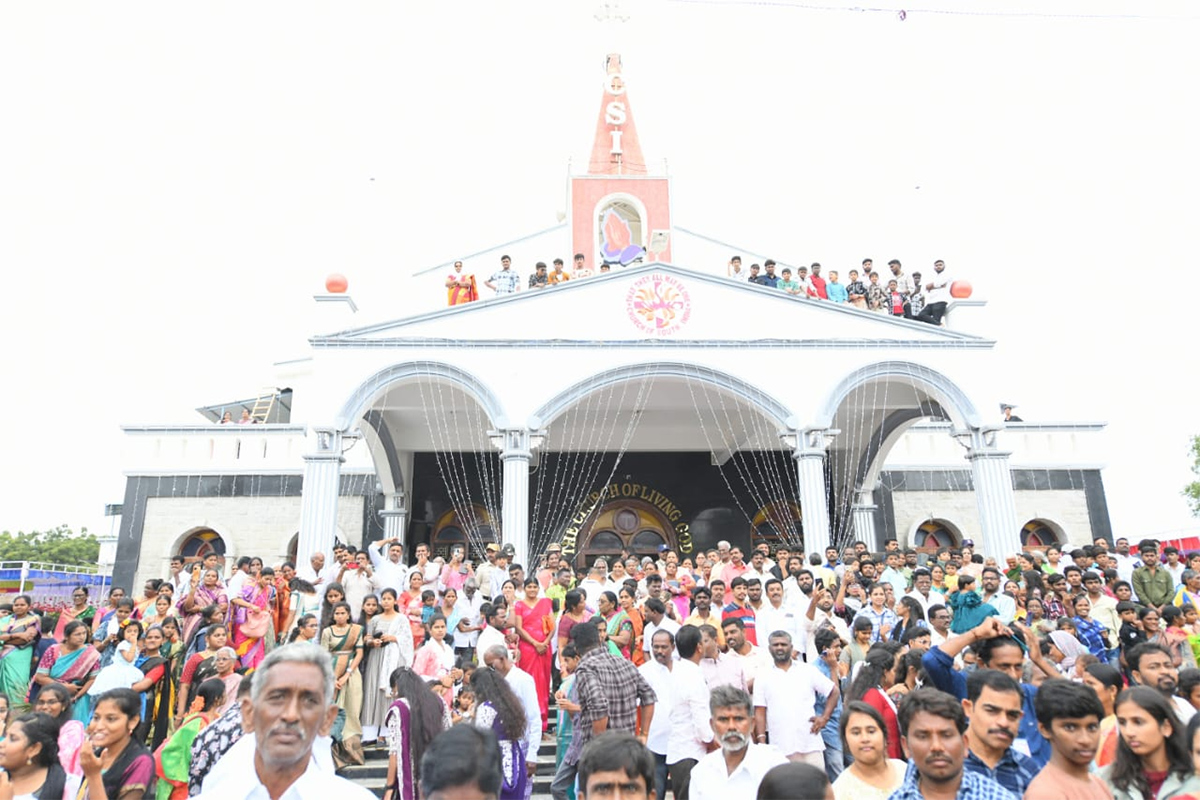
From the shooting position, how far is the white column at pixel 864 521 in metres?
17.5

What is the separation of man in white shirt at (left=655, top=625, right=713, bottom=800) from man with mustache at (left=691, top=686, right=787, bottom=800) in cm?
129

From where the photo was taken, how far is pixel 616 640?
746 centimetres

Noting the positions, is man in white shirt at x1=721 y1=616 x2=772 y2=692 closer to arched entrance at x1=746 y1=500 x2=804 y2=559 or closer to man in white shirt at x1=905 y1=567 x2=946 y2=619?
man in white shirt at x1=905 y1=567 x2=946 y2=619

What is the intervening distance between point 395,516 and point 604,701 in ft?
45.1

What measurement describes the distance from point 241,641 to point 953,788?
23.8 feet

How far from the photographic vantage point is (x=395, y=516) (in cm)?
1780

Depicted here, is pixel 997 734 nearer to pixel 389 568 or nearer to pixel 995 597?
pixel 995 597

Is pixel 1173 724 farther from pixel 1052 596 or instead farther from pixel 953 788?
pixel 1052 596

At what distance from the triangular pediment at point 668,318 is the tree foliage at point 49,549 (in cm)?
4847

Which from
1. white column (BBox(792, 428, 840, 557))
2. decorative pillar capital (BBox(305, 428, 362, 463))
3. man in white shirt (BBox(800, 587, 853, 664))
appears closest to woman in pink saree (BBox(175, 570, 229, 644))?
decorative pillar capital (BBox(305, 428, 362, 463))

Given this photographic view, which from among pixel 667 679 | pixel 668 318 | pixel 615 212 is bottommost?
pixel 667 679

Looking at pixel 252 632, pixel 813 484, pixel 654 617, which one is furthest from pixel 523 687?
pixel 813 484

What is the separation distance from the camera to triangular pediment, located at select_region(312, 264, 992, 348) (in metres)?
14.2

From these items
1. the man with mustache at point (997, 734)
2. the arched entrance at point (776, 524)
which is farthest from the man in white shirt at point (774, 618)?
the arched entrance at point (776, 524)
